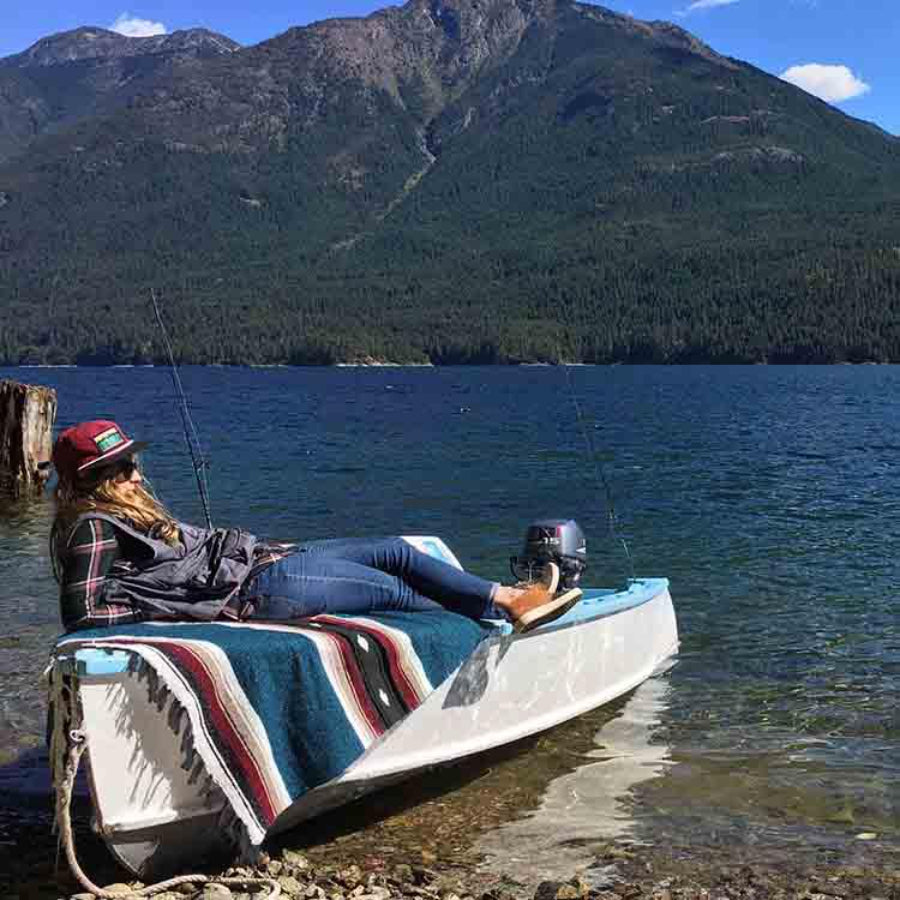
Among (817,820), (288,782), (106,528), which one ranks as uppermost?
(106,528)

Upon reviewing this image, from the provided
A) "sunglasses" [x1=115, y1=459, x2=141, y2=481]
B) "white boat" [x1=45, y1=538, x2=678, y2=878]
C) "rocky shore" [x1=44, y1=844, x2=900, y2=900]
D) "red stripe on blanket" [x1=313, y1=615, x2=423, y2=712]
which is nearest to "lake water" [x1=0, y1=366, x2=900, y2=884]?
"rocky shore" [x1=44, y1=844, x2=900, y2=900]

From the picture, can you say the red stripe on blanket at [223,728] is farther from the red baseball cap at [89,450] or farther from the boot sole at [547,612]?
the boot sole at [547,612]

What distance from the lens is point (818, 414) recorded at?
63969mm

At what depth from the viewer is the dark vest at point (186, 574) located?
20.4 ft

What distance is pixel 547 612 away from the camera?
7.36 m

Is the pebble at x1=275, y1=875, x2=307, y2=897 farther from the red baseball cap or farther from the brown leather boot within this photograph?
the red baseball cap

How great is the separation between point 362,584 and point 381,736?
2.96ft

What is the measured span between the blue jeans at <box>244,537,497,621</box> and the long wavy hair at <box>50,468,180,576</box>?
71 cm

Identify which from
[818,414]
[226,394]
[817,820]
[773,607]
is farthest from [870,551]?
[226,394]

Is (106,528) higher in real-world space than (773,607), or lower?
higher

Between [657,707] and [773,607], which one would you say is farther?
[773,607]

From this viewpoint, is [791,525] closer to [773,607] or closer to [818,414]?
[773,607]

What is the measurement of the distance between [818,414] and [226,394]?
172ft

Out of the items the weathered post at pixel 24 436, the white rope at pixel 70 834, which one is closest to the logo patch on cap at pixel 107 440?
the white rope at pixel 70 834
